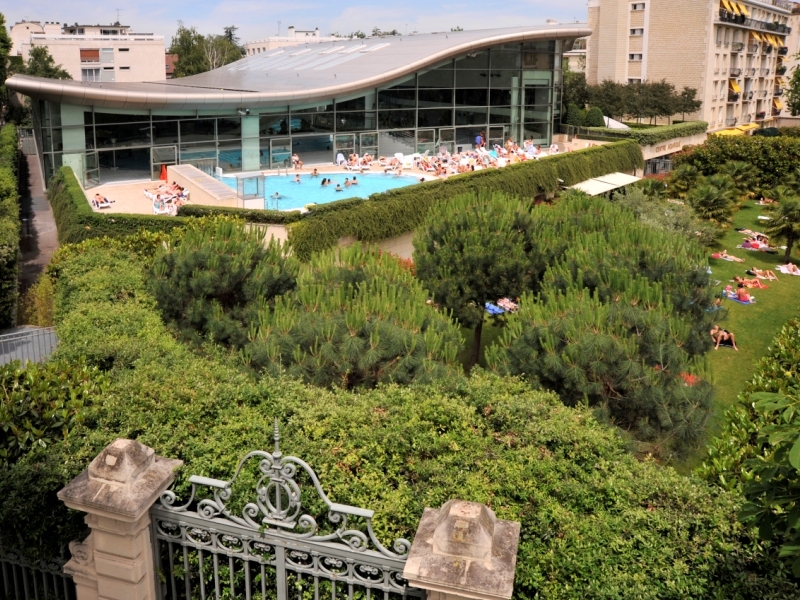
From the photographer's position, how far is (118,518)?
5.16 m

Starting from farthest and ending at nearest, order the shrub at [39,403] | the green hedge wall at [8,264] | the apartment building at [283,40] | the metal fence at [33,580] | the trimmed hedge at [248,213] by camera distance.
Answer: the apartment building at [283,40]
the trimmed hedge at [248,213]
the green hedge wall at [8,264]
the shrub at [39,403]
the metal fence at [33,580]

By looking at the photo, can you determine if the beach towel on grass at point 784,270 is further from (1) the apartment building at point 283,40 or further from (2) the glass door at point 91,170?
(1) the apartment building at point 283,40

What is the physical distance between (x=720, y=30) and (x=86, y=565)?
62013 mm

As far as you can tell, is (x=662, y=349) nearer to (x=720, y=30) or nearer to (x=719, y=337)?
(x=719, y=337)

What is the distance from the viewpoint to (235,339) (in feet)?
39.9

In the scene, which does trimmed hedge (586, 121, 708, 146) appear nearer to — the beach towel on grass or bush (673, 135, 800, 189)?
bush (673, 135, 800, 189)

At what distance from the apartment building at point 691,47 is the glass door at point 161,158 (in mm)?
41587

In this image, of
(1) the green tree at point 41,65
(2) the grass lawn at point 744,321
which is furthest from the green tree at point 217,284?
(1) the green tree at point 41,65

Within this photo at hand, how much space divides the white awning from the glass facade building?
18.0ft

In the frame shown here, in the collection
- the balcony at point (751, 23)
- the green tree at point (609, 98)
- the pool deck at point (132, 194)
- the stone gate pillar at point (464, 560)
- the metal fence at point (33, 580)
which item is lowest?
the metal fence at point (33, 580)

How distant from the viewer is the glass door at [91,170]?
88.1 feet

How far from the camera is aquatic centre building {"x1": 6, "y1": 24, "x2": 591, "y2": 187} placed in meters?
27.0

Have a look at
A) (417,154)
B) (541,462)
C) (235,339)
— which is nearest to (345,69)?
(417,154)

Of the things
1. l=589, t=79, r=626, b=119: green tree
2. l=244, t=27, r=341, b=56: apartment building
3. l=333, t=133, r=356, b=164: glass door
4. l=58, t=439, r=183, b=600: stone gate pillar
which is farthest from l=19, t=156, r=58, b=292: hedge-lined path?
l=244, t=27, r=341, b=56: apartment building
